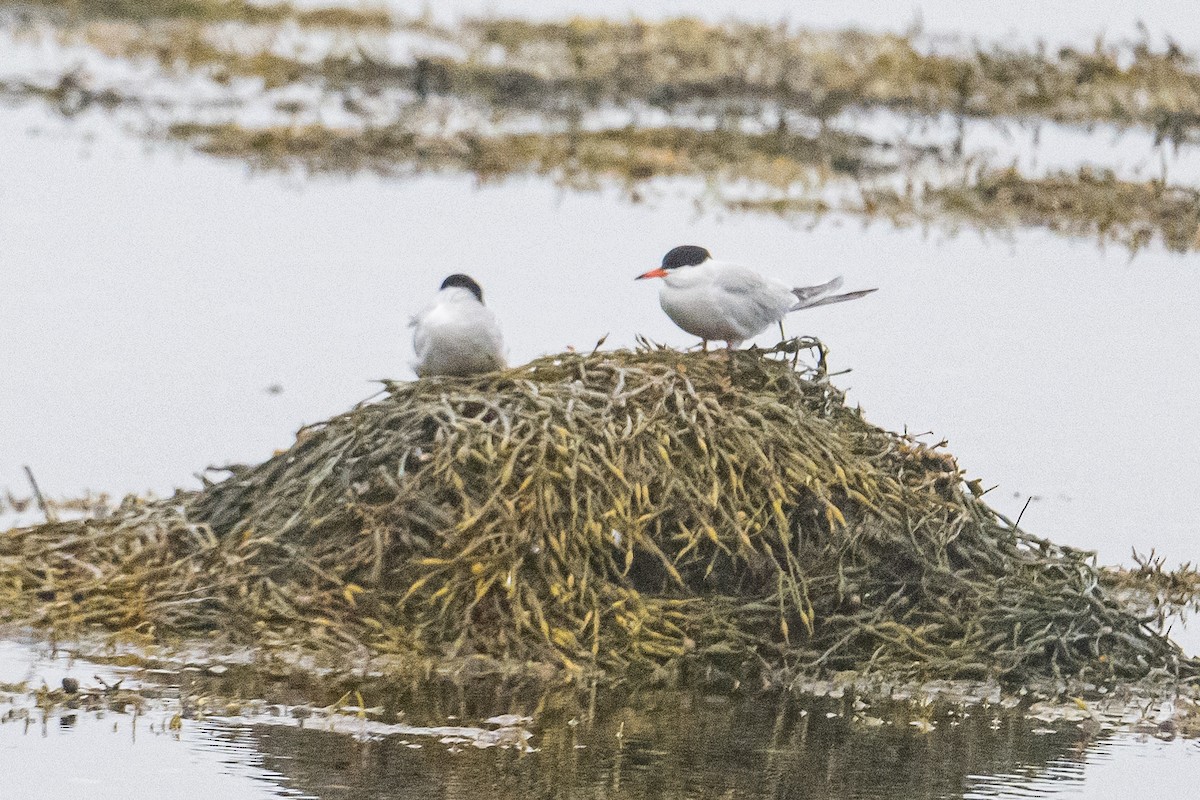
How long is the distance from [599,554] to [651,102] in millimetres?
16348

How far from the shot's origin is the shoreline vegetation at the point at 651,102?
62.6 feet

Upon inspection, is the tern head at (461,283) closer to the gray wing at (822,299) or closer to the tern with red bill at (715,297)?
the tern with red bill at (715,297)

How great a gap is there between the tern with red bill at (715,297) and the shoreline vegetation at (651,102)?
29.9 ft

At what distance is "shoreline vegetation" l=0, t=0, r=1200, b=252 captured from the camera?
19.1m

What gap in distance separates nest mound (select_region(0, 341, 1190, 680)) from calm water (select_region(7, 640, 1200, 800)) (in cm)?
38

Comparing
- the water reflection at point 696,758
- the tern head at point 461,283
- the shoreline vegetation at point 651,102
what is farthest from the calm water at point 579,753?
the shoreline vegetation at point 651,102

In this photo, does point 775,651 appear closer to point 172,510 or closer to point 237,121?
point 172,510

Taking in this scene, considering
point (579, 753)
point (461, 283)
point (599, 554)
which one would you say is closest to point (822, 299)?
point (461, 283)

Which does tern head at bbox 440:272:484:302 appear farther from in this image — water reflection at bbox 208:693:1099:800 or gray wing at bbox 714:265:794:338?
water reflection at bbox 208:693:1099:800

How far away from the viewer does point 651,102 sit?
24125mm

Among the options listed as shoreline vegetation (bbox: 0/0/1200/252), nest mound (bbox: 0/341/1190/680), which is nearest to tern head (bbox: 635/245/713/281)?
nest mound (bbox: 0/341/1190/680)

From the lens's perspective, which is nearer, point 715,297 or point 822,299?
point 715,297

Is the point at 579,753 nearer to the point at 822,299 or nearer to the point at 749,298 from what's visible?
the point at 749,298

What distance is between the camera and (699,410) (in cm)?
848
